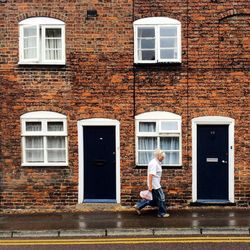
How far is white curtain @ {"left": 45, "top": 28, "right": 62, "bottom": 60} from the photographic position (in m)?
13.4

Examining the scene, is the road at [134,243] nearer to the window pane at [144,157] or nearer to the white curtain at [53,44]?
the window pane at [144,157]

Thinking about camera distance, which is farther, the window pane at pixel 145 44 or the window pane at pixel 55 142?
the window pane at pixel 55 142

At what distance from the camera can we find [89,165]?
13477mm

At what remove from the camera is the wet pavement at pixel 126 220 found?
1078 cm

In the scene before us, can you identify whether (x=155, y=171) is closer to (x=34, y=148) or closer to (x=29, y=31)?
(x=34, y=148)

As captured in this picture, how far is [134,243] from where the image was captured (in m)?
9.52

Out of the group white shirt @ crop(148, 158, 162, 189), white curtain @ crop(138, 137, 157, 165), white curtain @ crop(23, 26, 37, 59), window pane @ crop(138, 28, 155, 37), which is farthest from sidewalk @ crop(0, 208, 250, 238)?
window pane @ crop(138, 28, 155, 37)

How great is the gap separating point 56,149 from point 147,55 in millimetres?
3722

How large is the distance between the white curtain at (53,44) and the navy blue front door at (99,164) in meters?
2.24

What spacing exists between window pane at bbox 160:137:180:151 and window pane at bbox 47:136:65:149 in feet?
9.25

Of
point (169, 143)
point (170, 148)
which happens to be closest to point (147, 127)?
point (169, 143)

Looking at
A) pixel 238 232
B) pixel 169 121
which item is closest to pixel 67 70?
pixel 169 121

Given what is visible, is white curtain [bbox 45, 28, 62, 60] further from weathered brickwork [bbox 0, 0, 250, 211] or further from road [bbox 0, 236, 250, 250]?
road [bbox 0, 236, 250, 250]

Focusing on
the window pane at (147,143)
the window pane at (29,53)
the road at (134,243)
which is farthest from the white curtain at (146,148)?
the window pane at (29,53)
